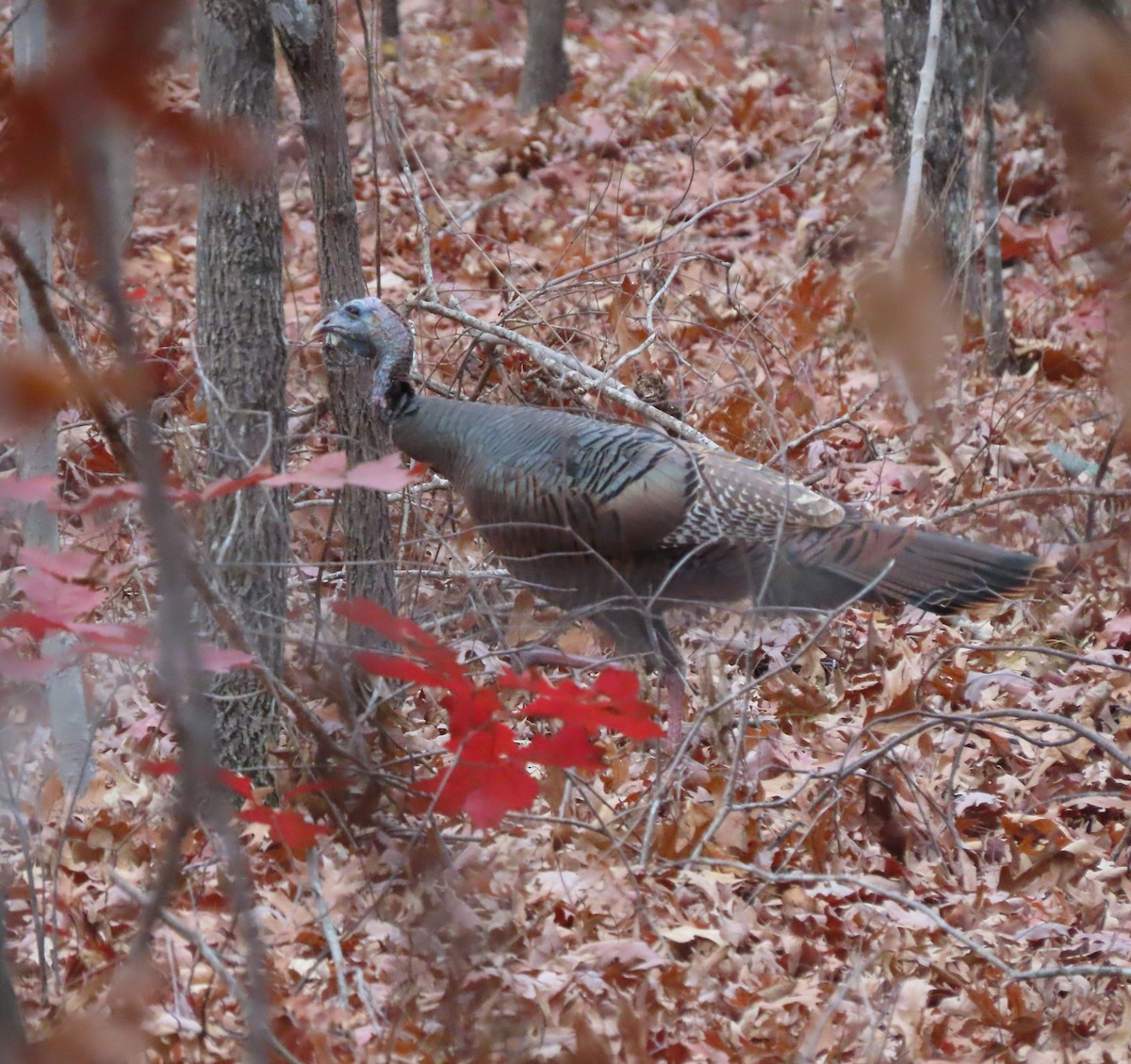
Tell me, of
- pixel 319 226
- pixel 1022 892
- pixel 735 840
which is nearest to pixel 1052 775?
pixel 1022 892

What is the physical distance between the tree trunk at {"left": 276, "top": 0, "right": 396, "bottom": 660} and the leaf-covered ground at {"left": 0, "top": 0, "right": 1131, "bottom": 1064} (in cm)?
26

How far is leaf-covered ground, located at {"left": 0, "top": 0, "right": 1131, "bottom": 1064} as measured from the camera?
8.84 ft

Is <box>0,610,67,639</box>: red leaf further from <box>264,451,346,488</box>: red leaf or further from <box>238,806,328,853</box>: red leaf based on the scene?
<box>238,806,328,853</box>: red leaf

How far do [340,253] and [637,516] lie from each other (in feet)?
4.07

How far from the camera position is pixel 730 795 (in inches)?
134

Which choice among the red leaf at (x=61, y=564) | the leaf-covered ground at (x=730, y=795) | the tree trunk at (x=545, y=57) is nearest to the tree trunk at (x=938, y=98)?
the leaf-covered ground at (x=730, y=795)

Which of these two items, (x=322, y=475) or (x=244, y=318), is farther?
(x=244, y=318)

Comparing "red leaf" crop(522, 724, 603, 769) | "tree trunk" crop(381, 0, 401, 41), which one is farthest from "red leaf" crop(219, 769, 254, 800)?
"tree trunk" crop(381, 0, 401, 41)

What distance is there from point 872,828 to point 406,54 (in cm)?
1122

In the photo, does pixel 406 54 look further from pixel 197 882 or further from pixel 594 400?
pixel 197 882

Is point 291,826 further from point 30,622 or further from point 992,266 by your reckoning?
point 992,266

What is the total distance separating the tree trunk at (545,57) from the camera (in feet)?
37.4

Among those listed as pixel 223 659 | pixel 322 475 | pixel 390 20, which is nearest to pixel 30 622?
pixel 223 659

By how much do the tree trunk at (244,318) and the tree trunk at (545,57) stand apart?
26.8ft
